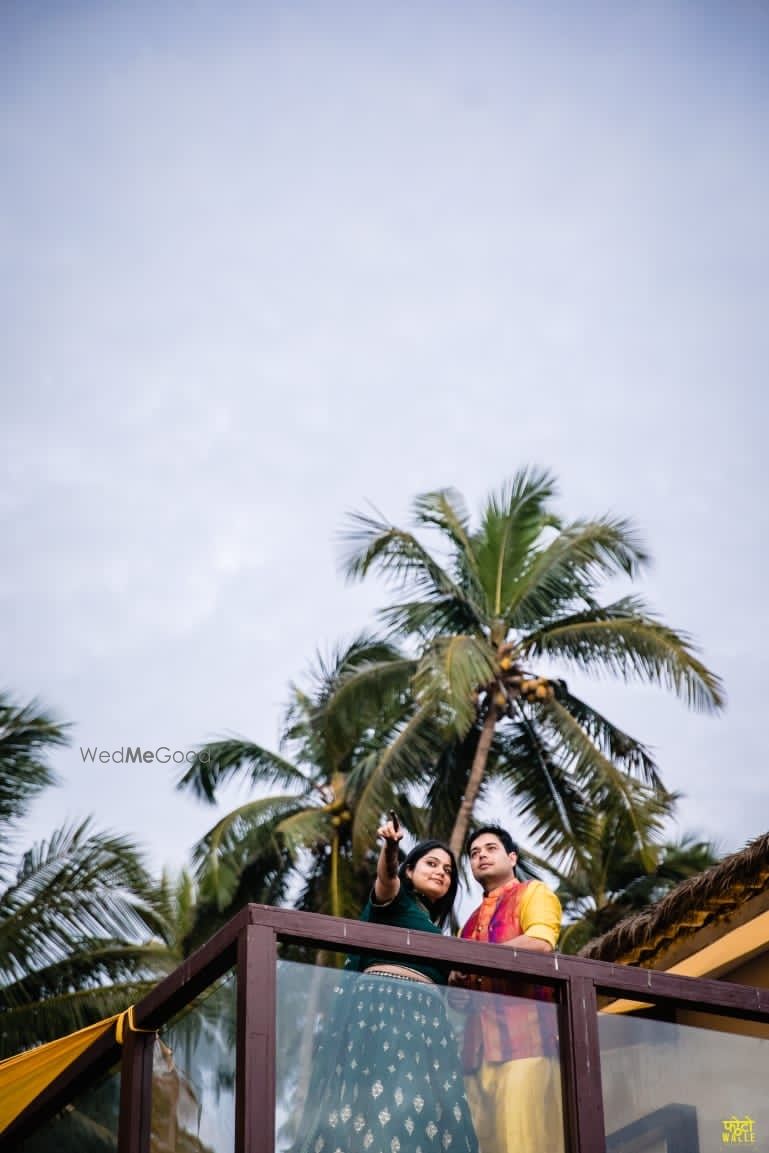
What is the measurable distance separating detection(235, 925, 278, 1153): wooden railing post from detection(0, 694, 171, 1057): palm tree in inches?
496

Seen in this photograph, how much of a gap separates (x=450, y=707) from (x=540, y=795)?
75.3 inches

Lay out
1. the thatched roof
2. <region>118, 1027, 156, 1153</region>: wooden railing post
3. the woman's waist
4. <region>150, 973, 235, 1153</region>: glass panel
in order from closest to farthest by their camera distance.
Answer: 1. <region>150, 973, 235, 1153</region>: glass panel
2. the woman's waist
3. <region>118, 1027, 156, 1153</region>: wooden railing post
4. the thatched roof

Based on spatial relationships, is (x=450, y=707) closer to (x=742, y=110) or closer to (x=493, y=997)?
(x=493, y=997)

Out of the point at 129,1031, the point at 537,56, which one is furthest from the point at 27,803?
the point at 537,56

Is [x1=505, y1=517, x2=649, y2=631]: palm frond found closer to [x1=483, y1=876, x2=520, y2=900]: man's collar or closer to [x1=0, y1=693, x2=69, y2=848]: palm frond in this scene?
[x1=0, y1=693, x2=69, y2=848]: palm frond

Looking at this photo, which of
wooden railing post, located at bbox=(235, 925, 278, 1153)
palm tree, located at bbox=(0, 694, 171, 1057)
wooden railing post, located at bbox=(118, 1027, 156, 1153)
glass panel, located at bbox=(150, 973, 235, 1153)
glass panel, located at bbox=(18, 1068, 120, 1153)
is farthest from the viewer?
palm tree, located at bbox=(0, 694, 171, 1057)

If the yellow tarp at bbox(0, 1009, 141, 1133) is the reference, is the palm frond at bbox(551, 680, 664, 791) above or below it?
above

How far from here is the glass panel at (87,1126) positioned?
5582 millimetres

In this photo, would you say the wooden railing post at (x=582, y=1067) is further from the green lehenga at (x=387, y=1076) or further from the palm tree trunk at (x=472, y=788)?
the palm tree trunk at (x=472, y=788)

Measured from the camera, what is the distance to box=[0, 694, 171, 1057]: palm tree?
16.6 meters

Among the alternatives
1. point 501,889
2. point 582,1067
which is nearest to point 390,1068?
point 582,1067

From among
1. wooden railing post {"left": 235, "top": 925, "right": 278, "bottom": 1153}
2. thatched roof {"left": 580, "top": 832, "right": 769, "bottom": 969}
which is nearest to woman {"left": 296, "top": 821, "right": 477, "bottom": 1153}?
wooden railing post {"left": 235, "top": 925, "right": 278, "bottom": 1153}

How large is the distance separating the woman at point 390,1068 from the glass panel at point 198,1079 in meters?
0.27

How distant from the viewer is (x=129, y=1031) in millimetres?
5422
